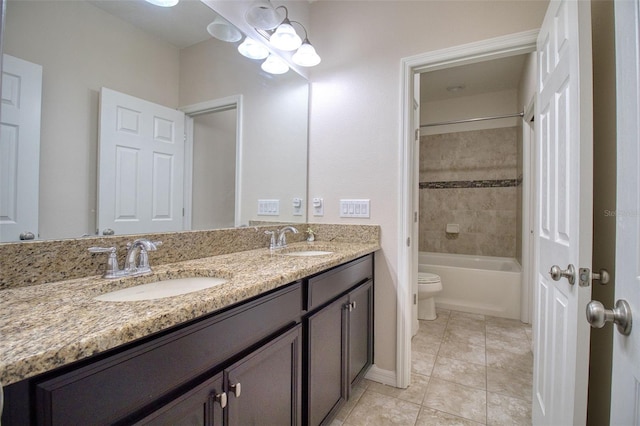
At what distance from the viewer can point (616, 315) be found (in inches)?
23.0

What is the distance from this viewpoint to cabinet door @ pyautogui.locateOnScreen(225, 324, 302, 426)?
0.84 metres

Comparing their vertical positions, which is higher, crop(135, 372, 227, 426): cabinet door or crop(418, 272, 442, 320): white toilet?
crop(135, 372, 227, 426): cabinet door

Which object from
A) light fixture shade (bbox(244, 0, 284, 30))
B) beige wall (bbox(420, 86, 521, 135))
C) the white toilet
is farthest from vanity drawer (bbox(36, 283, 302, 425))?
beige wall (bbox(420, 86, 521, 135))

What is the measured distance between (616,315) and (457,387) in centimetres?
146

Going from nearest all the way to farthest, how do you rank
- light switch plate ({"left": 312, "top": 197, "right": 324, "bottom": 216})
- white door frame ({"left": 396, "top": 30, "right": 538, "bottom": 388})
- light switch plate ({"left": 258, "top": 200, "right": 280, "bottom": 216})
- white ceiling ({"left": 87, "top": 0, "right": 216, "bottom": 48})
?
white ceiling ({"left": 87, "top": 0, "right": 216, "bottom": 48}) → white door frame ({"left": 396, "top": 30, "right": 538, "bottom": 388}) → light switch plate ({"left": 258, "top": 200, "right": 280, "bottom": 216}) → light switch plate ({"left": 312, "top": 197, "right": 324, "bottom": 216})

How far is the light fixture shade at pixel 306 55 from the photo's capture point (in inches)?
72.2

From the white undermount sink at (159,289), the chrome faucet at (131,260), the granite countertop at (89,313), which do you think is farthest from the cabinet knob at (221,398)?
the chrome faucet at (131,260)

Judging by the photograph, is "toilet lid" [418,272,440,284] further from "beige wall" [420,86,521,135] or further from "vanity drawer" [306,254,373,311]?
"beige wall" [420,86,521,135]

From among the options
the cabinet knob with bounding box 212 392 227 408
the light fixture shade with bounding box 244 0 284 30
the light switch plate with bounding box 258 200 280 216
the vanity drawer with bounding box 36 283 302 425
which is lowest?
the cabinet knob with bounding box 212 392 227 408

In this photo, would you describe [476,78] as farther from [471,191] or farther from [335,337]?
[335,337]

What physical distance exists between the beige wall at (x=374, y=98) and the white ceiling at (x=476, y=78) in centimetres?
130

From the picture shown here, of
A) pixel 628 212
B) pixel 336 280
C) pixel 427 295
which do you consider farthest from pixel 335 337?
pixel 427 295

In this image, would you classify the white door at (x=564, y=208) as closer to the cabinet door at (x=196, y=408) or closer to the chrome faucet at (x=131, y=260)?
the cabinet door at (x=196, y=408)

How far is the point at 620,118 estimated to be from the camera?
0.61m
